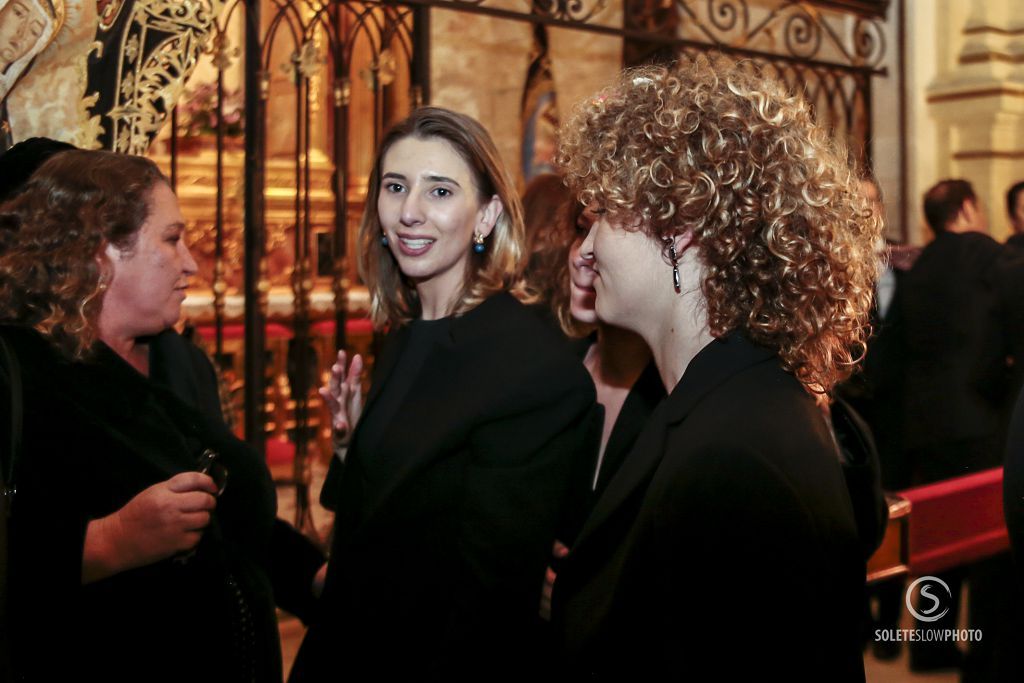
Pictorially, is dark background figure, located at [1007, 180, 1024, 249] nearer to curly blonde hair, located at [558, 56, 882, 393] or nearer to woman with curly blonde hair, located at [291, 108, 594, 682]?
woman with curly blonde hair, located at [291, 108, 594, 682]

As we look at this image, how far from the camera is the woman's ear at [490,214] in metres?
2.29

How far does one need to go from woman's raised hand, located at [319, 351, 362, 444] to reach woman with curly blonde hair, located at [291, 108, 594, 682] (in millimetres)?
137

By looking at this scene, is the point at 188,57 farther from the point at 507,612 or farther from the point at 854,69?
the point at 854,69

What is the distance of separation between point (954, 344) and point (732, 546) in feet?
11.4

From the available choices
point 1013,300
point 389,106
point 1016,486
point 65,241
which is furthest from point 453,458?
point 389,106

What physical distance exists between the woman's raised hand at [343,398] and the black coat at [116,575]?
299 millimetres

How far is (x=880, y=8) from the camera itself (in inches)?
252

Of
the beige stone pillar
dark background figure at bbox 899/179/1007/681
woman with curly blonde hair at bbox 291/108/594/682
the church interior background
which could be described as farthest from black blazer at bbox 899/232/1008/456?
woman with curly blonde hair at bbox 291/108/594/682

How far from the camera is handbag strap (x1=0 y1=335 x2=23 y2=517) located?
5.92ft

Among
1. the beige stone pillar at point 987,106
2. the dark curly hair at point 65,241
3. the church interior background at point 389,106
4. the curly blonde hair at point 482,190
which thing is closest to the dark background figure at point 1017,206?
the church interior background at point 389,106

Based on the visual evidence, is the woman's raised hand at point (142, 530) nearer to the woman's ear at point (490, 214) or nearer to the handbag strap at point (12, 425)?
the handbag strap at point (12, 425)

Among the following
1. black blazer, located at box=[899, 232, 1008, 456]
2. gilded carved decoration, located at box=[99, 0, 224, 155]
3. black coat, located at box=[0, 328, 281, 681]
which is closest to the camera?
black coat, located at box=[0, 328, 281, 681]

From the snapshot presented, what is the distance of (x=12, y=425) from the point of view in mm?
1811

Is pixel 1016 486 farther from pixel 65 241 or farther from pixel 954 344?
pixel 954 344
